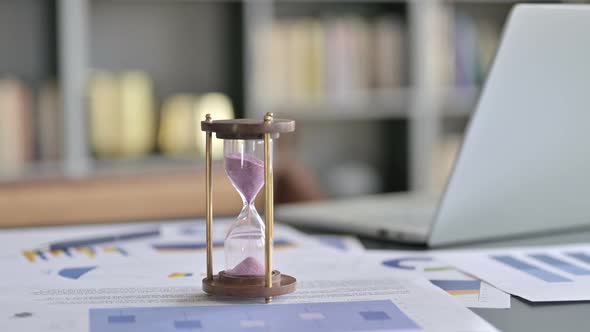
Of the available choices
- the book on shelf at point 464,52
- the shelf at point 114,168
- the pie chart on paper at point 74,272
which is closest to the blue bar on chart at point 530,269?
the pie chart on paper at point 74,272

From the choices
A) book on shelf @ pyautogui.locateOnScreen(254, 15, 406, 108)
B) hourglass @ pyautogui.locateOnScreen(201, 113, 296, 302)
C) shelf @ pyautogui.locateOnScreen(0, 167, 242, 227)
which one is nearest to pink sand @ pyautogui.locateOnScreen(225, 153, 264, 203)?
hourglass @ pyautogui.locateOnScreen(201, 113, 296, 302)

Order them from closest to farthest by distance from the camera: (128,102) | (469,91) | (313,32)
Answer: (128,102)
(313,32)
(469,91)

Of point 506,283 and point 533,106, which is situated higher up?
point 533,106

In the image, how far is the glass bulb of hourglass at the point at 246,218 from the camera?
2.48 ft

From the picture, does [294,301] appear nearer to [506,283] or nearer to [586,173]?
[506,283]

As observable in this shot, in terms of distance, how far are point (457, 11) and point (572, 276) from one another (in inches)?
114

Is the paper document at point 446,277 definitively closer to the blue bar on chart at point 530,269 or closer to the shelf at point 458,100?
the blue bar on chart at point 530,269

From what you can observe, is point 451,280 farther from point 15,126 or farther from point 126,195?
point 15,126

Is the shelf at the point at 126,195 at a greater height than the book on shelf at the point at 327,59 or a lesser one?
lesser

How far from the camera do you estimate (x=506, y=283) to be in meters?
0.82

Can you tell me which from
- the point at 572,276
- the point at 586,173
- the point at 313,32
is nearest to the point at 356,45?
the point at 313,32

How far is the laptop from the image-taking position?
0.95 metres

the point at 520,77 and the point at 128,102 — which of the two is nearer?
the point at 520,77

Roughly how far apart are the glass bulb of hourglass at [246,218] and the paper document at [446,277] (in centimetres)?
18
